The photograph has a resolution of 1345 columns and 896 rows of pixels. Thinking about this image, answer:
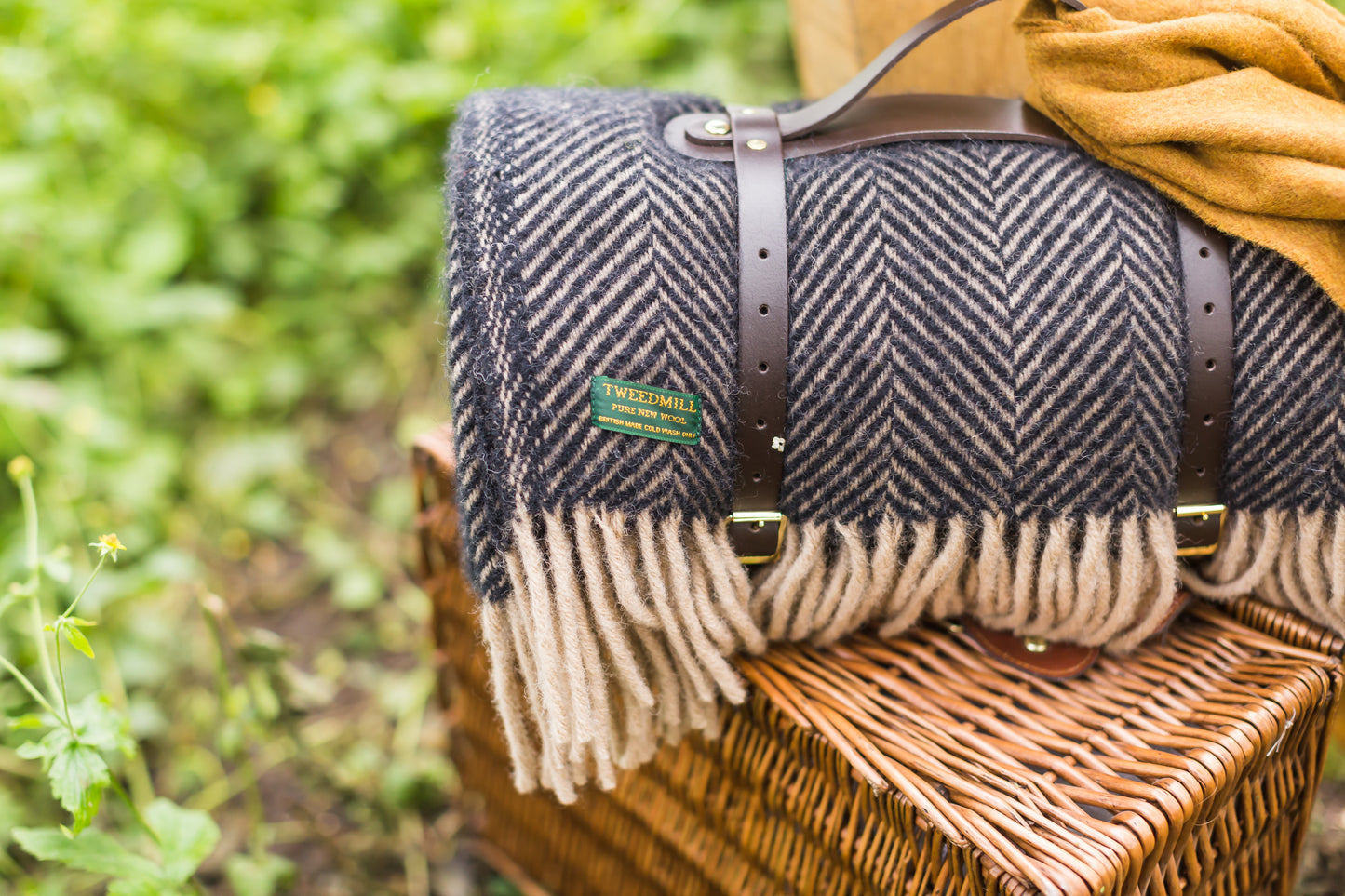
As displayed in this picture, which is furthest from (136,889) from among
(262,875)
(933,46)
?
(933,46)

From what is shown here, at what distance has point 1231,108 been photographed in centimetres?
62

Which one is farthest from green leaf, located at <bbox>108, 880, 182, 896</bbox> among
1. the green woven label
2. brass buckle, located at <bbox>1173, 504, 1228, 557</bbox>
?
brass buckle, located at <bbox>1173, 504, 1228, 557</bbox>

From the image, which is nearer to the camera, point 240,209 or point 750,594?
point 750,594

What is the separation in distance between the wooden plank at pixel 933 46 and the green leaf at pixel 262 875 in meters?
1.00

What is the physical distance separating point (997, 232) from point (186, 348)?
3.96 feet

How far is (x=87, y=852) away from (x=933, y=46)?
0.97 meters

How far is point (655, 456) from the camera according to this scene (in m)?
0.60

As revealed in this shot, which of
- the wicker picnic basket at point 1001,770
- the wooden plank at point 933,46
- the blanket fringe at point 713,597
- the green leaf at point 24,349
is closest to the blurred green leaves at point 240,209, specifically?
the green leaf at point 24,349

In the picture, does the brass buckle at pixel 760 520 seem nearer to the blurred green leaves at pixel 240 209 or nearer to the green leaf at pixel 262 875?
the green leaf at pixel 262 875

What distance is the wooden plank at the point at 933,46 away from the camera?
33.5 inches

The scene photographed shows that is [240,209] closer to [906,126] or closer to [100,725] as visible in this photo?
[100,725]

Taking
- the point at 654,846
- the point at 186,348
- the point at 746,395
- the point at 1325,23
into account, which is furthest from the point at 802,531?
the point at 186,348

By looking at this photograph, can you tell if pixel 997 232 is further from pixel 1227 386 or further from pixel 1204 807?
pixel 1204 807

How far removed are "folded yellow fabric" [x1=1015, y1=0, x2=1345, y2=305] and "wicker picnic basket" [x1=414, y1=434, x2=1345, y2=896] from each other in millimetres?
283
